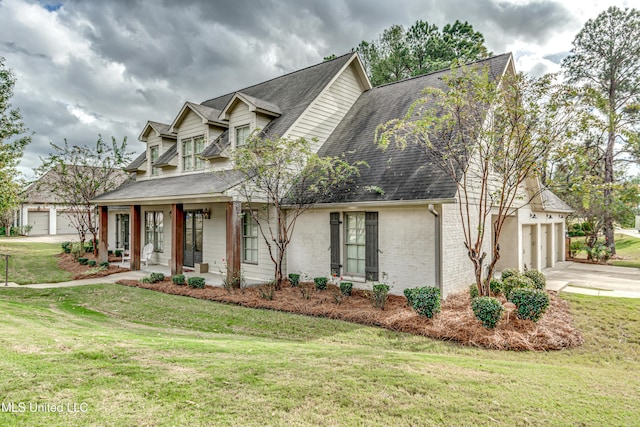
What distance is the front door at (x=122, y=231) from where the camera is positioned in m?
19.7

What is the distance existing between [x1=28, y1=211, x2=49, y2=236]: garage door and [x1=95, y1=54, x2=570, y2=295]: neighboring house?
23.6m

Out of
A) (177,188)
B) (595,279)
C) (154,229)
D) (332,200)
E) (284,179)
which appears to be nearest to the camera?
(332,200)

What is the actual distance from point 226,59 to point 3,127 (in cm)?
965

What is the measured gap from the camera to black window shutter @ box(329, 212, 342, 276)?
10539 millimetres

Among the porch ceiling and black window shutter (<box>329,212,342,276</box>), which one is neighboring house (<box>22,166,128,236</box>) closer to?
the porch ceiling

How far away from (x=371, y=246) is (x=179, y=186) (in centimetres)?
760

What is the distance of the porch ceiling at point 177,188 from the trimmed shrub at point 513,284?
7742mm

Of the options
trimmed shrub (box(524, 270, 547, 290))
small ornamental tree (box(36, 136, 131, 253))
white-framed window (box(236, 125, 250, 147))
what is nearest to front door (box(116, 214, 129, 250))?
small ornamental tree (box(36, 136, 131, 253))

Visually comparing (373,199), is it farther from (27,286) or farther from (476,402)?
(27,286)

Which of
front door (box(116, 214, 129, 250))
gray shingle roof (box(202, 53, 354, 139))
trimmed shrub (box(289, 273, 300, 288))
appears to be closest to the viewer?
trimmed shrub (box(289, 273, 300, 288))

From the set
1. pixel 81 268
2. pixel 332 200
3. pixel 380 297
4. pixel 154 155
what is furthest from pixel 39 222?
pixel 380 297

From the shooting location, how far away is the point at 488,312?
22.0 ft

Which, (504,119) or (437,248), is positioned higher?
(504,119)

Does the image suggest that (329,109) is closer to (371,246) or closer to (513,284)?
(371,246)
